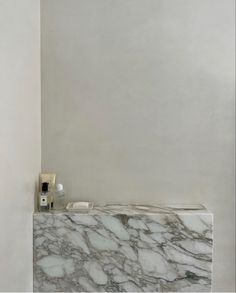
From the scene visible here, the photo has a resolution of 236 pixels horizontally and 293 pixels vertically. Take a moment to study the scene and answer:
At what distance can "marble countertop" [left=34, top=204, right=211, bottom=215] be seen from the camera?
1508mm

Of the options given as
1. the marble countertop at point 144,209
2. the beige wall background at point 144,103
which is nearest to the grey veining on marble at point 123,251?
the marble countertop at point 144,209

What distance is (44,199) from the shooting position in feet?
4.97

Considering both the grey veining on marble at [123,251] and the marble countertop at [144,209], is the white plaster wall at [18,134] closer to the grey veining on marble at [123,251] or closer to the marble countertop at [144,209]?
the grey veining on marble at [123,251]

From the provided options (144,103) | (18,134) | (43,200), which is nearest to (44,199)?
(43,200)

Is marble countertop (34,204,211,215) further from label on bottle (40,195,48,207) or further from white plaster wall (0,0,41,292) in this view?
white plaster wall (0,0,41,292)

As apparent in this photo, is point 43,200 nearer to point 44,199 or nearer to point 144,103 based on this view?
point 44,199

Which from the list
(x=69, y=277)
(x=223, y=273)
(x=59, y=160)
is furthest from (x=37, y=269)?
(x=223, y=273)

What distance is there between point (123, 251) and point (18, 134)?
63cm

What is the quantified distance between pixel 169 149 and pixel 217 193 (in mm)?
278

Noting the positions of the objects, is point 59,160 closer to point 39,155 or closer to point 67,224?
point 39,155

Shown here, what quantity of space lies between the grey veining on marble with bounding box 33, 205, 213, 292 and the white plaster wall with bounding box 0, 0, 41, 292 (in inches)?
3.5

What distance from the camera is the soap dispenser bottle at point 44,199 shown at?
1.51 meters

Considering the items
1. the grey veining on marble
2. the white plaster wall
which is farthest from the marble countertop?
the white plaster wall

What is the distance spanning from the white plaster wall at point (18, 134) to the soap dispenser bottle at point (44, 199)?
44 millimetres
